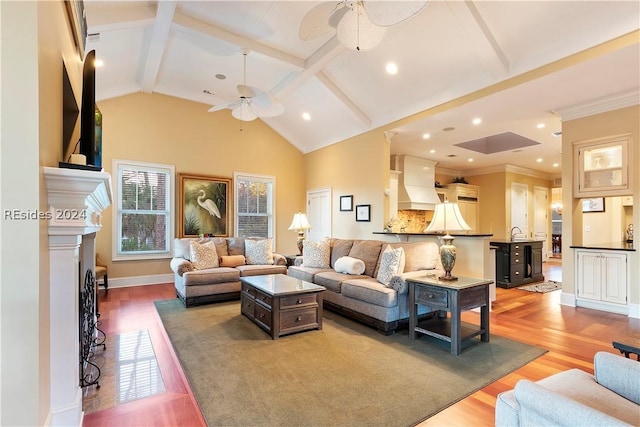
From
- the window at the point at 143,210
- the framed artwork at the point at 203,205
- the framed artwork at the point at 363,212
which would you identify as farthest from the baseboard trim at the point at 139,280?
the framed artwork at the point at 363,212

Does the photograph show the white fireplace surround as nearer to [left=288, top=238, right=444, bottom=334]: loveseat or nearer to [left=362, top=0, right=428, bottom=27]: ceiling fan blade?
[left=362, top=0, right=428, bottom=27]: ceiling fan blade

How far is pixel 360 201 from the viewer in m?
6.30

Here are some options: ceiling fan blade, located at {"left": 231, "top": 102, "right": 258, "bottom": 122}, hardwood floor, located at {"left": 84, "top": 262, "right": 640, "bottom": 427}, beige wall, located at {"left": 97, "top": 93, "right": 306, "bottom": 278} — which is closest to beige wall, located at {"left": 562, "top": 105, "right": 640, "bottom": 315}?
hardwood floor, located at {"left": 84, "top": 262, "right": 640, "bottom": 427}

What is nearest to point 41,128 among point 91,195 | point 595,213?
point 91,195

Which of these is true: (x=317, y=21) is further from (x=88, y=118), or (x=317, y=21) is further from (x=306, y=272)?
(x=306, y=272)

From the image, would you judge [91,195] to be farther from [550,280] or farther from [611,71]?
[550,280]

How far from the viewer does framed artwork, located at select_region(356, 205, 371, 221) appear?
19.9ft

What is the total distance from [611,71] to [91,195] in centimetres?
506

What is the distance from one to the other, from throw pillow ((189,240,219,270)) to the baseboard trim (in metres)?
1.75

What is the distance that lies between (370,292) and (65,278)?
2737mm

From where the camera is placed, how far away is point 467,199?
9.22 metres

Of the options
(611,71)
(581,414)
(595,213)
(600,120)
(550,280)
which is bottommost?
(550,280)

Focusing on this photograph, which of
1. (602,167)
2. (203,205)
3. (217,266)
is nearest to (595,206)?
(602,167)

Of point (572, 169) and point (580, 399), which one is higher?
point (572, 169)
